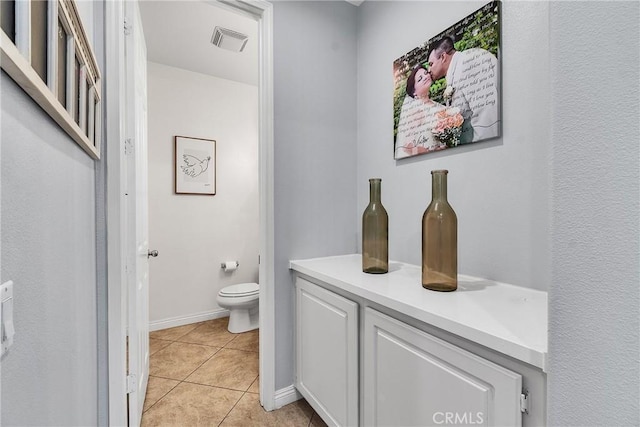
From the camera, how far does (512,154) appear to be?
1172 millimetres

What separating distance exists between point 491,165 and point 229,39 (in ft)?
7.46

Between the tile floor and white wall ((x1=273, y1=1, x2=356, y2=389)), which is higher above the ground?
white wall ((x1=273, y1=1, x2=356, y2=389))

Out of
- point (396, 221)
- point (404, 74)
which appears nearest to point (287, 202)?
point (396, 221)

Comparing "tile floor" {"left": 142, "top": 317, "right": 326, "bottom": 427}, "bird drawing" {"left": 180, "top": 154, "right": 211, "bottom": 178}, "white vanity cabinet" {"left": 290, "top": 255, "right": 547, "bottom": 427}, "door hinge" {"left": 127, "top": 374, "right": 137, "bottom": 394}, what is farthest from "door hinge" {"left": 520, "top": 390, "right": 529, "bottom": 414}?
"bird drawing" {"left": 180, "top": 154, "right": 211, "bottom": 178}

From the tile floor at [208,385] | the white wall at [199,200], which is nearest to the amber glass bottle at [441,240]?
the tile floor at [208,385]

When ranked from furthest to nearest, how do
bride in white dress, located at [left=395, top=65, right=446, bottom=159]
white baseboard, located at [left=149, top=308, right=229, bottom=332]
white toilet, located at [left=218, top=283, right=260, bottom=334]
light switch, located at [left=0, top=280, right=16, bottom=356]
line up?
white baseboard, located at [left=149, top=308, right=229, bottom=332] < white toilet, located at [left=218, top=283, right=260, bottom=334] < bride in white dress, located at [left=395, top=65, right=446, bottom=159] < light switch, located at [left=0, top=280, right=16, bottom=356]

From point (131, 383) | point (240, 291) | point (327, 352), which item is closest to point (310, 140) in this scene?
point (327, 352)

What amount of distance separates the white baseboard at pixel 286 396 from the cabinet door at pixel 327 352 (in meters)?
0.09

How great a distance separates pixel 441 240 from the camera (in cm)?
108

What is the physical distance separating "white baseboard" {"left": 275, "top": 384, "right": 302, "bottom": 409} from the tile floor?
1.0 inches

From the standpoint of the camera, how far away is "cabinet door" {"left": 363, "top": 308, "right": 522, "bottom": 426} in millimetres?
723

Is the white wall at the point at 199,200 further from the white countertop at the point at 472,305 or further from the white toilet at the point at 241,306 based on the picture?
the white countertop at the point at 472,305

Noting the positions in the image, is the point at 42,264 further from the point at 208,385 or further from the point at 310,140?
the point at 208,385

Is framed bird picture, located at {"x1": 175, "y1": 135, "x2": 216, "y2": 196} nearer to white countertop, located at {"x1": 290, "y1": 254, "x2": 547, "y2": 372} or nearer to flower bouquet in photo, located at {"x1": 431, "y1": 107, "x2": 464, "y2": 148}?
white countertop, located at {"x1": 290, "y1": 254, "x2": 547, "y2": 372}
